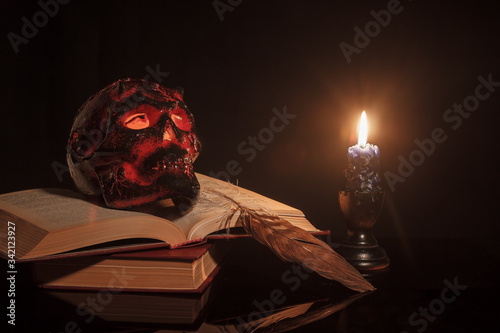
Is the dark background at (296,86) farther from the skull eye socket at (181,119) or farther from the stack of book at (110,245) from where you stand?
the stack of book at (110,245)

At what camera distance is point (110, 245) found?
A: 995 millimetres

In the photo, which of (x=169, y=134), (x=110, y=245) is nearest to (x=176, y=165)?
(x=169, y=134)

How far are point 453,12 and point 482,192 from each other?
591 millimetres

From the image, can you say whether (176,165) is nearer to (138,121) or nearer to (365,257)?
(138,121)

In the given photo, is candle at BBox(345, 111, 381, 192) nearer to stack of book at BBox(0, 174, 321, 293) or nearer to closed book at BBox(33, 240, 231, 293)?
stack of book at BBox(0, 174, 321, 293)

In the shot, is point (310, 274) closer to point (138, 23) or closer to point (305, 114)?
point (305, 114)

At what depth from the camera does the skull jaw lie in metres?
1.06

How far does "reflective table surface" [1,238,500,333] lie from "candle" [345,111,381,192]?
0.22 m

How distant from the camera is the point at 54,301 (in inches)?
38.4

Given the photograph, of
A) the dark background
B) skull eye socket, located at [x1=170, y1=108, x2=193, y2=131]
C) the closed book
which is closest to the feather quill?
the closed book

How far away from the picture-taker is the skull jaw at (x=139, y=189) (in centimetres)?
106

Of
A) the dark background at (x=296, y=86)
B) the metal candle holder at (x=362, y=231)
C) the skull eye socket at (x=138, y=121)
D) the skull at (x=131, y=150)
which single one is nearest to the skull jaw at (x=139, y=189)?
the skull at (x=131, y=150)

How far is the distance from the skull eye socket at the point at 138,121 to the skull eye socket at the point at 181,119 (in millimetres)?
82

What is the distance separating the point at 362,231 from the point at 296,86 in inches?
23.0
